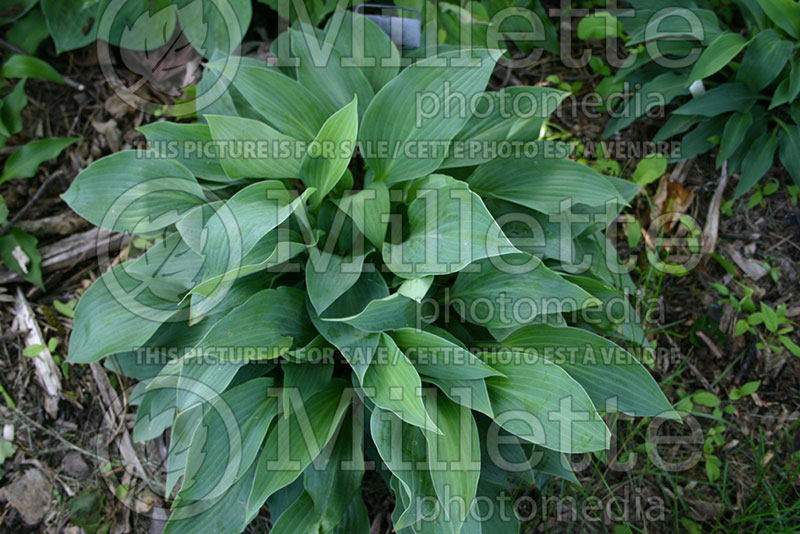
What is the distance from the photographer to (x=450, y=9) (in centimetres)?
220

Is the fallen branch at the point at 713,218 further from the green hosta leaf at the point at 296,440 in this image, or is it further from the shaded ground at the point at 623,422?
the green hosta leaf at the point at 296,440

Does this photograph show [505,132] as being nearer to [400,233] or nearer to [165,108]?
[400,233]

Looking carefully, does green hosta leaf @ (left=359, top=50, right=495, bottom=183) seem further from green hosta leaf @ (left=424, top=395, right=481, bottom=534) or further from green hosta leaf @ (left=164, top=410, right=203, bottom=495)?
green hosta leaf @ (left=164, top=410, right=203, bottom=495)

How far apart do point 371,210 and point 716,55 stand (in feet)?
4.39

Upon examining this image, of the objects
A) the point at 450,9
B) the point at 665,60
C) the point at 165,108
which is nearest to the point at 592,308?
the point at 665,60

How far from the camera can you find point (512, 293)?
5.17 ft

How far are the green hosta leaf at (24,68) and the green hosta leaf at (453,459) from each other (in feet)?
6.35

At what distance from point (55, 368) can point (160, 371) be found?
0.68m

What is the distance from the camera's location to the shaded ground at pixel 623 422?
6.54 feet

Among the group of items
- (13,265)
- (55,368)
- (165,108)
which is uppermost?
(165,108)

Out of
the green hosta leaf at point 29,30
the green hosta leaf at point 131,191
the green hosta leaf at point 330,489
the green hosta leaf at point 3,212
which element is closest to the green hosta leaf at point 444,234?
the green hosta leaf at point 330,489

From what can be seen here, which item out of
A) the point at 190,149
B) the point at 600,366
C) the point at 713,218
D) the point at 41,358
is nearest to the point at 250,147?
the point at 190,149

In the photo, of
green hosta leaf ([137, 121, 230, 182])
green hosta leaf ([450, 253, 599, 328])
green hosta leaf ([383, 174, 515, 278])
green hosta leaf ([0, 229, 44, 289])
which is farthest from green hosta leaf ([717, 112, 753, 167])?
green hosta leaf ([0, 229, 44, 289])

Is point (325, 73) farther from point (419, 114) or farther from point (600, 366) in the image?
point (600, 366)
